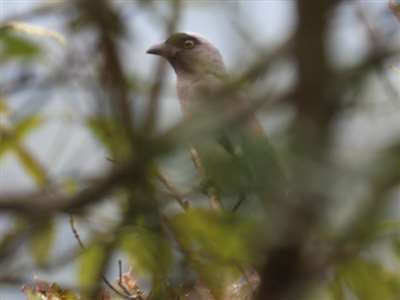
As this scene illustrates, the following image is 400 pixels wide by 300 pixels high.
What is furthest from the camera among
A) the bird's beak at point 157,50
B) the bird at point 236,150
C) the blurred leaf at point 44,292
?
the bird's beak at point 157,50

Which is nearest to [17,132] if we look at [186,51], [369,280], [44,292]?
[369,280]

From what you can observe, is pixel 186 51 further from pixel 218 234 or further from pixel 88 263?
pixel 218 234

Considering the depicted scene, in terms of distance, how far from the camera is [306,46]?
605 mm

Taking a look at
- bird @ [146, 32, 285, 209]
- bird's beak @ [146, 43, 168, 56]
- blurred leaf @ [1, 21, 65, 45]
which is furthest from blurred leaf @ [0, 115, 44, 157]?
bird's beak @ [146, 43, 168, 56]

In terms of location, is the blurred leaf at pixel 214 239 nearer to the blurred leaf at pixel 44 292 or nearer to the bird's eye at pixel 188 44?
the blurred leaf at pixel 44 292

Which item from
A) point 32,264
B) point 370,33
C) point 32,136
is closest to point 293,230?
point 370,33

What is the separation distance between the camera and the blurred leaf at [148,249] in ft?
3.04

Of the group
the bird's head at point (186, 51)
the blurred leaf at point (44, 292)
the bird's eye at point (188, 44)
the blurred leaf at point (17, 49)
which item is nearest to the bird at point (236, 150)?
the blurred leaf at point (17, 49)

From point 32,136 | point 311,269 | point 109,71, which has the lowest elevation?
point 311,269

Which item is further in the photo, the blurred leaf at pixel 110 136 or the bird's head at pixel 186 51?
the bird's head at pixel 186 51

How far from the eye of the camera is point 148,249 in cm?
97

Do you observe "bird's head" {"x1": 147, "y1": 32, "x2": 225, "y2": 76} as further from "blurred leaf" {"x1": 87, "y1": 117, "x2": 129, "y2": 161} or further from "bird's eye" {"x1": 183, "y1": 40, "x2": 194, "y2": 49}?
"blurred leaf" {"x1": 87, "y1": 117, "x2": 129, "y2": 161}

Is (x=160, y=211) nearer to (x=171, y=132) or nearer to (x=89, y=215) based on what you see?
(x=89, y=215)

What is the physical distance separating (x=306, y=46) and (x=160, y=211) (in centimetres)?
31
